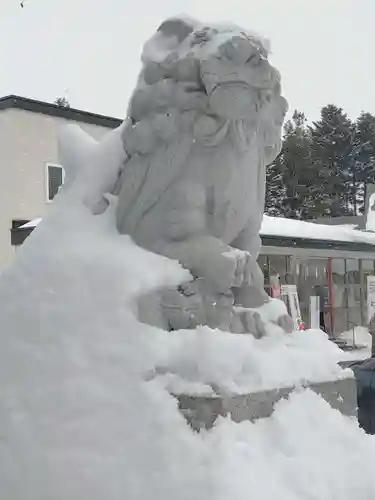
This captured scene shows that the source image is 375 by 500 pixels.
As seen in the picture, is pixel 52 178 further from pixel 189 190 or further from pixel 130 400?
pixel 130 400

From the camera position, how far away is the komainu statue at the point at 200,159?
3.41m

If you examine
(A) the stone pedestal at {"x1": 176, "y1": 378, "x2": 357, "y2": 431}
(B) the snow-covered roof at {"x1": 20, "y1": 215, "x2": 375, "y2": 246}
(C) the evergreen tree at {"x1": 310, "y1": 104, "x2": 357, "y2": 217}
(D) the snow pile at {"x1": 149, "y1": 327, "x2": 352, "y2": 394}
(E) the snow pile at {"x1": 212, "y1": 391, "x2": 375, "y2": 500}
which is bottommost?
(E) the snow pile at {"x1": 212, "y1": 391, "x2": 375, "y2": 500}

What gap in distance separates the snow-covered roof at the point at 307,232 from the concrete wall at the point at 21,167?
5.46ft

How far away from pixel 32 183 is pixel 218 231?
1264 centimetres

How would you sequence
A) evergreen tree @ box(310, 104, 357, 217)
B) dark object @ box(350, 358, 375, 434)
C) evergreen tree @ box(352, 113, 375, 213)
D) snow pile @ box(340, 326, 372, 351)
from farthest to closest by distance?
evergreen tree @ box(352, 113, 375, 213), evergreen tree @ box(310, 104, 357, 217), snow pile @ box(340, 326, 372, 351), dark object @ box(350, 358, 375, 434)

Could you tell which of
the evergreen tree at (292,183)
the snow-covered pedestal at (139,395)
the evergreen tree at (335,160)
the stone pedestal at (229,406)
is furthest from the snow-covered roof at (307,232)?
the evergreen tree at (335,160)

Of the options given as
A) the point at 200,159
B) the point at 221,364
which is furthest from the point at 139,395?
the point at 200,159

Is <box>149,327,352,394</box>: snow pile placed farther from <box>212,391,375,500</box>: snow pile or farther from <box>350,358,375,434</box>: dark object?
<box>350,358,375,434</box>: dark object

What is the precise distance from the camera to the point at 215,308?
3.48 meters

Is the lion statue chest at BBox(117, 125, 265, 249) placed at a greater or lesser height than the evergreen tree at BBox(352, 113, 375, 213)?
lesser

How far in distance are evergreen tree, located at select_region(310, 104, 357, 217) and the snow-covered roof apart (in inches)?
774

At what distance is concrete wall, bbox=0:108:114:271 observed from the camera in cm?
1544

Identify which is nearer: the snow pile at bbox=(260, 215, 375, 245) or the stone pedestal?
the stone pedestal

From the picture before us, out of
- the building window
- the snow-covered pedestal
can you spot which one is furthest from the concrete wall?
the snow-covered pedestal
